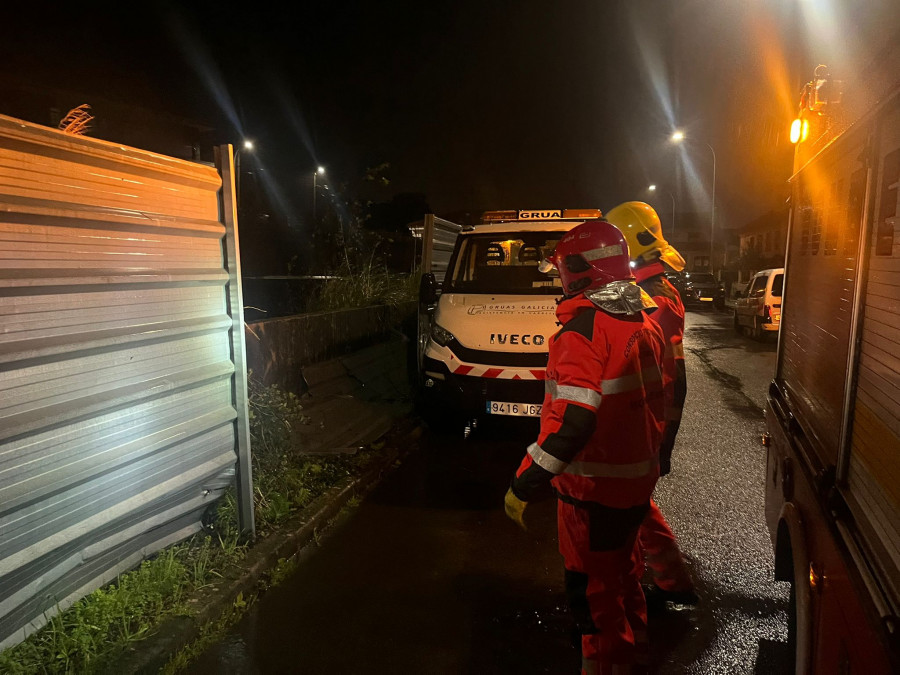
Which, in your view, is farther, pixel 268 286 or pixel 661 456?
pixel 268 286

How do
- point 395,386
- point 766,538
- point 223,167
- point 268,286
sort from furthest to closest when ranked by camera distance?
point 268,286 < point 395,386 < point 766,538 < point 223,167

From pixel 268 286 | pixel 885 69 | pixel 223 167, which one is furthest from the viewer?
pixel 268 286

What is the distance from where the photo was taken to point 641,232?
136 inches

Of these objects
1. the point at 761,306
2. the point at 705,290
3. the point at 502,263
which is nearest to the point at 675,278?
the point at 761,306

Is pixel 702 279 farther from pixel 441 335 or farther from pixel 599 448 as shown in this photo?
pixel 599 448

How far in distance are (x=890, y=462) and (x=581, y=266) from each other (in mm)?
1304

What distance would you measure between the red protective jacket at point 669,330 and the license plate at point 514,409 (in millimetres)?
2376

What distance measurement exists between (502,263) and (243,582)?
15.0ft

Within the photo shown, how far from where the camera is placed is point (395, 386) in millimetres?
8523

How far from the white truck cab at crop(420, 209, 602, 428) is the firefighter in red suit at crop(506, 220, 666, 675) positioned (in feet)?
10.6

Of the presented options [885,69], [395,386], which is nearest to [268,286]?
[395,386]

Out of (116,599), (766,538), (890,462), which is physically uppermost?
(890,462)

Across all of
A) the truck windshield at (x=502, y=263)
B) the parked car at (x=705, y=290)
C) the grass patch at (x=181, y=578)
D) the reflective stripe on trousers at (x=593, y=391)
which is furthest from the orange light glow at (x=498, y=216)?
the parked car at (x=705, y=290)

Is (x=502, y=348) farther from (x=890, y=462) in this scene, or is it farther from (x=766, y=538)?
(x=890, y=462)
